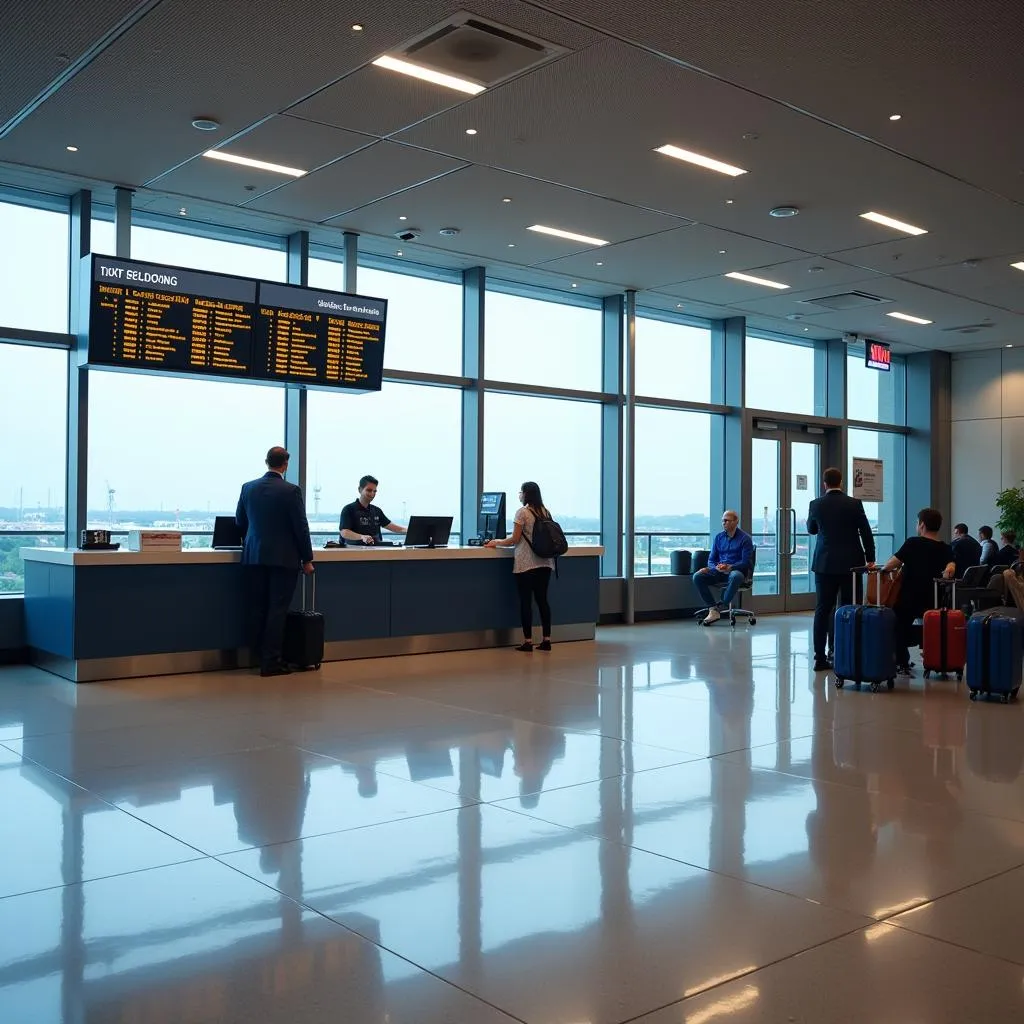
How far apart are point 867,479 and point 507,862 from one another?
42.8 ft

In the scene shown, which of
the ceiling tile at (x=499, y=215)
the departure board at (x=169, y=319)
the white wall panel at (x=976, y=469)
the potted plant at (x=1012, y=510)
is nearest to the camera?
the departure board at (x=169, y=319)

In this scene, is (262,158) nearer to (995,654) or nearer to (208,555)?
(208,555)

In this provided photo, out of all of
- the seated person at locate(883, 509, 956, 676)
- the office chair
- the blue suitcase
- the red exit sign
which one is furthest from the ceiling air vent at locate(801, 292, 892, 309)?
the blue suitcase

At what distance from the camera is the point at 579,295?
12031 mm

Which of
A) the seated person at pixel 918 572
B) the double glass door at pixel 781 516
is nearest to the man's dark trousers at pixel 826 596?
the seated person at pixel 918 572

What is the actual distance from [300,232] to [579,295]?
366 centimetres

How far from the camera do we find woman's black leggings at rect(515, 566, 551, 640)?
360 inches

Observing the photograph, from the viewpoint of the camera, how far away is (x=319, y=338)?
28.8 feet

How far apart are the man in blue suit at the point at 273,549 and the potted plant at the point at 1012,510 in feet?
35.4

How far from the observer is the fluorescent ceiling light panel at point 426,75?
589 centimetres

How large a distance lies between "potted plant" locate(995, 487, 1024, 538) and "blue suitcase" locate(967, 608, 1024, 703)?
343 inches

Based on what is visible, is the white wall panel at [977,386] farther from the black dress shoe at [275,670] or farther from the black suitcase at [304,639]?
the black dress shoe at [275,670]

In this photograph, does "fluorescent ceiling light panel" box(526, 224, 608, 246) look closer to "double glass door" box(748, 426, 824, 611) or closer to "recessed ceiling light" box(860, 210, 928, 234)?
"recessed ceiling light" box(860, 210, 928, 234)

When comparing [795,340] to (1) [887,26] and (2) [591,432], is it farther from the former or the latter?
(1) [887,26]
